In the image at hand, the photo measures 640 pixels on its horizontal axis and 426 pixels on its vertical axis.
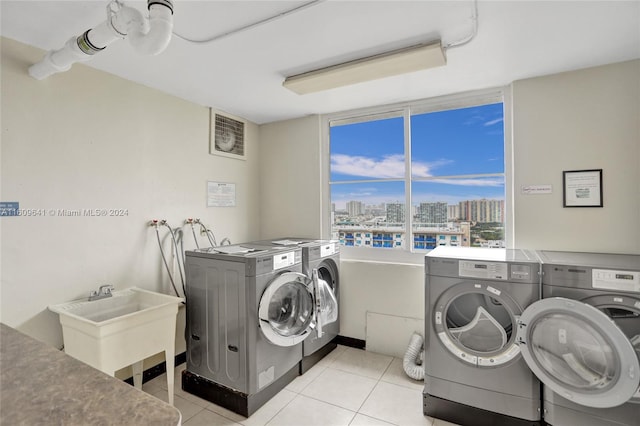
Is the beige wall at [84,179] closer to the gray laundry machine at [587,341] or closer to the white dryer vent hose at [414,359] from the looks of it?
the white dryer vent hose at [414,359]

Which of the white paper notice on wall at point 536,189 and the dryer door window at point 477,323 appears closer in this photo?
the dryer door window at point 477,323

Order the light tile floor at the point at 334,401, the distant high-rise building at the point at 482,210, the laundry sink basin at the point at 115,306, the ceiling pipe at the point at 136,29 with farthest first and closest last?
the distant high-rise building at the point at 482,210 < the light tile floor at the point at 334,401 < the laundry sink basin at the point at 115,306 < the ceiling pipe at the point at 136,29

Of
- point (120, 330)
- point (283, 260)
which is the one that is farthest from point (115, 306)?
point (283, 260)

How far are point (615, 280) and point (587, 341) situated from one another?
0.36 metres

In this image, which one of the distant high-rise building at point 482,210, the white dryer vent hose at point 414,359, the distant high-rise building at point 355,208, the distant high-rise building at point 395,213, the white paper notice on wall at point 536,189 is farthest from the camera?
the distant high-rise building at point 355,208

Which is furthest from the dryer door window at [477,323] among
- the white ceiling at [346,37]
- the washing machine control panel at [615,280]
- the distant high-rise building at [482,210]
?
the white ceiling at [346,37]

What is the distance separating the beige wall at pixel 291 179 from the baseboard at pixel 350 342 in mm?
1123

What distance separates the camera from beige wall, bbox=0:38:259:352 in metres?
1.85

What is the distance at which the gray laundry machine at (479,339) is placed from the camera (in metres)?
1.84

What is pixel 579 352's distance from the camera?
169cm

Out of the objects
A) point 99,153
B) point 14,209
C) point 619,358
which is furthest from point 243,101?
point 619,358

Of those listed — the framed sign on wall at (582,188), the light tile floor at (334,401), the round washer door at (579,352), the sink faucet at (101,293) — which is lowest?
the light tile floor at (334,401)

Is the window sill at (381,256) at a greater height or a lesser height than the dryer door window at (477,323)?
greater

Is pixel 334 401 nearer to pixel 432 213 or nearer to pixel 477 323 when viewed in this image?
pixel 477 323
